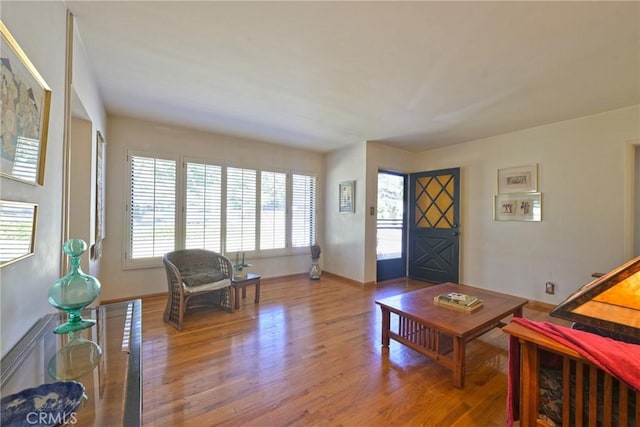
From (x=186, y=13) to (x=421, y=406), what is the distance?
290 centimetres

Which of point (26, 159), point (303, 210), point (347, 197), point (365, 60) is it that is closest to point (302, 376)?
point (26, 159)

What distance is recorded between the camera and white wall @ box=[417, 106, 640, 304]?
3.02 metres

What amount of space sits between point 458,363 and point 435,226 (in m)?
3.20

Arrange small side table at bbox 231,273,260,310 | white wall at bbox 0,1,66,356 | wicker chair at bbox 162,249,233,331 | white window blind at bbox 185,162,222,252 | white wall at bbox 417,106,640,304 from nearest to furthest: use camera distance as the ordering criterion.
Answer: white wall at bbox 0,1,66,356 → wicker chair at bbox 162,249,233,331 → white wall at bbox 417,106,640,304 → small side table at bbox 231,273,260,310 → white window blind at bbox 185,162,222,252

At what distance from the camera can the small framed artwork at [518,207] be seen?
3613 millimetres

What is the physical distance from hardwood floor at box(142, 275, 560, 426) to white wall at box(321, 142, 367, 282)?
1583 millimetres

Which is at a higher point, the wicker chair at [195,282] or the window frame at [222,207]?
the window frame at [222,207]

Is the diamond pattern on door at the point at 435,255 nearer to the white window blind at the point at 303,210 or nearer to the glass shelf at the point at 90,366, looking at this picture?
the white window blind at the point at 303,210

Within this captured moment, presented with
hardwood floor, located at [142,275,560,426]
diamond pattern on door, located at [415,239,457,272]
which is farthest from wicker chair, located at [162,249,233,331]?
diamond pattern on door, located at [415,239,457,272]

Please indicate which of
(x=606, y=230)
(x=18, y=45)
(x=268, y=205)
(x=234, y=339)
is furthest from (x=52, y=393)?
(x=606, y=230)

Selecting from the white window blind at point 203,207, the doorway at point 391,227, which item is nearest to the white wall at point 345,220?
the doorway at point 391,227

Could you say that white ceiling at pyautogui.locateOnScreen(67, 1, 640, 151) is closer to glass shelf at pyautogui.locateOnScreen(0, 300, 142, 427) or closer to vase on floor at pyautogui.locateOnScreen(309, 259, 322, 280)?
glass shelf at pyautogui.locateOnScreen(0, 300, 142, 427)

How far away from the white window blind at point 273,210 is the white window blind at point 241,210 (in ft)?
0.54

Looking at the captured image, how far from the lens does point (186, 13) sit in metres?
1.66
